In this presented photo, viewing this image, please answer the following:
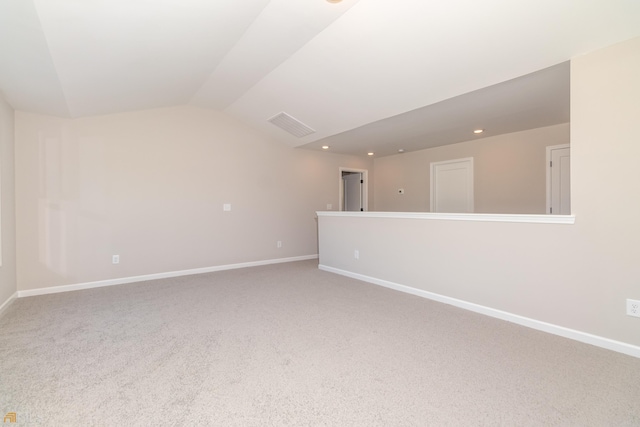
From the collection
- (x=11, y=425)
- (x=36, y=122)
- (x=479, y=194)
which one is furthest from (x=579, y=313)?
(x=36, y=122)

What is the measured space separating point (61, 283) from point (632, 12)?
635 cm

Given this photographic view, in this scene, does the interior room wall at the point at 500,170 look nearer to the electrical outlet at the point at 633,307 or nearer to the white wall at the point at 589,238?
the white wall at the point at 589,238

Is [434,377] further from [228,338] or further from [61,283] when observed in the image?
[61,283]

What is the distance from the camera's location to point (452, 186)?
576 cm

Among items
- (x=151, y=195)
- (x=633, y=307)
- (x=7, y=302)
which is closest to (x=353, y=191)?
(x=151, y=195)

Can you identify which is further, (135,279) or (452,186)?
(452,186)

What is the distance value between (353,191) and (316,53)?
4.52m

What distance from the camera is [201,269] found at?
4.98 metres

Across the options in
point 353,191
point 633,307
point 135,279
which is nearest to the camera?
point 633,307

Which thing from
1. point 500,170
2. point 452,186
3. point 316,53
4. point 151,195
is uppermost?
point 316,53

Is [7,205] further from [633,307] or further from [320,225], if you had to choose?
[633,307]

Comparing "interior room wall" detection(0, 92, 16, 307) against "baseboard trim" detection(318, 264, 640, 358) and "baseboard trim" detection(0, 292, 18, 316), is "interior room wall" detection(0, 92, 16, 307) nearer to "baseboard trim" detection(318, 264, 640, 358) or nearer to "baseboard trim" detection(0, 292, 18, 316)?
"baseboard trim" detection(0, 292, 18, 316)

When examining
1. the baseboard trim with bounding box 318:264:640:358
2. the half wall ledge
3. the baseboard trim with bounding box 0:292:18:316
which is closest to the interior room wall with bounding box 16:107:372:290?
the baseboard trim with bounding box 0:292:18:316

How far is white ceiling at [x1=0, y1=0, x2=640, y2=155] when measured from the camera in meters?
2.15
